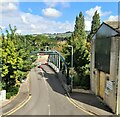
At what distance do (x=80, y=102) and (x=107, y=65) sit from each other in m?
6.00

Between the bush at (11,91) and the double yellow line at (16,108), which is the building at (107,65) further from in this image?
the bush at (11,91)

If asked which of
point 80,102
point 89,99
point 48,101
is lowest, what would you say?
point 48,101

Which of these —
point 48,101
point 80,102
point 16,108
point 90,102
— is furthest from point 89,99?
point 16,108

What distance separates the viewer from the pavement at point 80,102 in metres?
29.2

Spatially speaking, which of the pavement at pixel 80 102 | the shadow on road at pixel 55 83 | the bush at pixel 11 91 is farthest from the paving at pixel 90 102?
the bush at pixel 11 91

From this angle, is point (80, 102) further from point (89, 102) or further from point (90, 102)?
point (90, 102)

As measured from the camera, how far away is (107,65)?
3186 cm

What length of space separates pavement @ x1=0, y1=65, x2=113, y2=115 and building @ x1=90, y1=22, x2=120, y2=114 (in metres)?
0.87

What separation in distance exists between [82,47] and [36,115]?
26.6 metres

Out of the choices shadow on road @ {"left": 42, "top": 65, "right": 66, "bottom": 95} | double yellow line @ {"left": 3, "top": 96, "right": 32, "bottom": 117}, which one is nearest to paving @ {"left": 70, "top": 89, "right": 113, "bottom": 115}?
shadow on road @ {"left": 42, "top": 65, "right": 66, "bottom": 95}

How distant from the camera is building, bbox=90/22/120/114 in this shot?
92.6 feet

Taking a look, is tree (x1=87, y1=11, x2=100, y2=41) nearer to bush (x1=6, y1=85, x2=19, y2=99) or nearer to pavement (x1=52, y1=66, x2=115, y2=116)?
pavement (x1=52, y1=66, x2=115, y2=116)

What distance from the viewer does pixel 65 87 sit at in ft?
147

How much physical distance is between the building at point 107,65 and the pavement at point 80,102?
87cm
